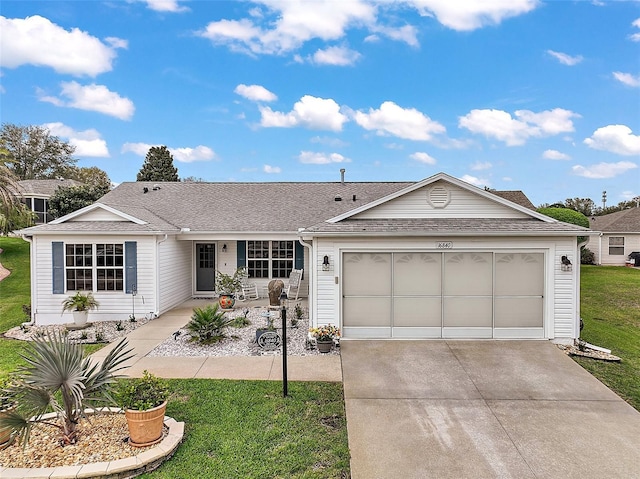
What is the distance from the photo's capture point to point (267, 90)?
70.4 feet

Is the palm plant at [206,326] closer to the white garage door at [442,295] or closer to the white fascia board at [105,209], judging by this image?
the white garage door at [442,295]

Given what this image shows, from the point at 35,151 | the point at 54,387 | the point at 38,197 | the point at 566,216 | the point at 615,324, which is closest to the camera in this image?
the point at 54,387

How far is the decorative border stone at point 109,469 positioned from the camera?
11.8ft

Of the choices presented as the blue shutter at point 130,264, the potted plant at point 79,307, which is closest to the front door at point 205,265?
the blue shutter at point 130,264

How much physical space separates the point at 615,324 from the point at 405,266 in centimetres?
785

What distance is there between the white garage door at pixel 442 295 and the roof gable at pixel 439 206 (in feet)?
3.69

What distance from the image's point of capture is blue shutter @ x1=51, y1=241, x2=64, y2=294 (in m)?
10.3

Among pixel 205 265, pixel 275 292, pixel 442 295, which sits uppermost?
pixel 205 265

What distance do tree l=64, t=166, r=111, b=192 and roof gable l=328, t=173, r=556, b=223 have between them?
45323 mm

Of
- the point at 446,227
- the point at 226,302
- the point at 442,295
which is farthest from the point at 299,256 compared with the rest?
the point at 446,227

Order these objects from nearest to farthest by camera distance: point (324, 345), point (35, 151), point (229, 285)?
point (324, 345), point (229, 285), point (35, 151)

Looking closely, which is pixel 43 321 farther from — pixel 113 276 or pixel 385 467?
pixel 385 467

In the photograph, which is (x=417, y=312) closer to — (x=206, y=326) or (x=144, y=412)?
(x=206, y=326)

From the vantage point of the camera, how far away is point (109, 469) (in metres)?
3.71
